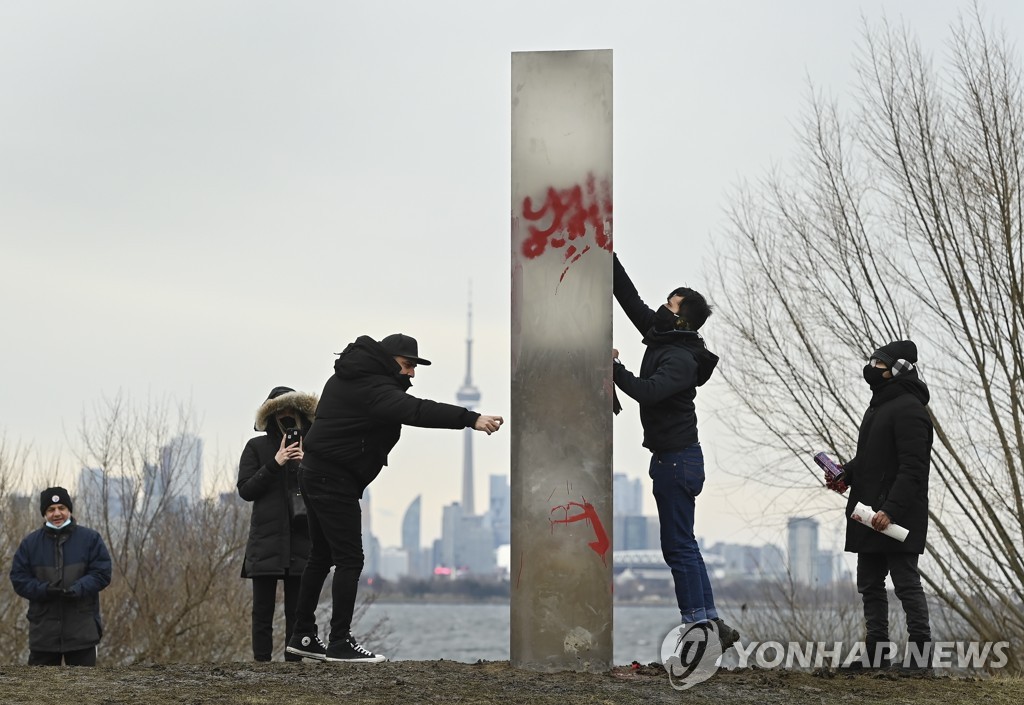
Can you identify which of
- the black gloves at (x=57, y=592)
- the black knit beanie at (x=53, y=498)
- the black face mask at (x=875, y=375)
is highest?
the black face mask at (x=875, y=375)

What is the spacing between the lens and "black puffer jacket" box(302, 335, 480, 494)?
6.51m

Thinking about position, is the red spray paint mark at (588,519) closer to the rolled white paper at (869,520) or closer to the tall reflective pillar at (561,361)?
the tall reflective pillar at (561,361)

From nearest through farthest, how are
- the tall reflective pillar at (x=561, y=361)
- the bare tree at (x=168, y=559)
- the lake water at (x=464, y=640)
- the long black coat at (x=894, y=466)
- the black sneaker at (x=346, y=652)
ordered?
the tall reflective pillar at (x=561, y=361)
the black sneaker at (x=346, y=652)
the long black coat at (x=894, y=466)
the bare tree at (x=168, y=559)
the lake water at (x=464, y=640)

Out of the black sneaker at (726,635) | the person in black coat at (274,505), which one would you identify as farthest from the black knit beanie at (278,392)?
the black sneaker at (726,635)

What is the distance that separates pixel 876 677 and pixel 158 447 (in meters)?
17.0

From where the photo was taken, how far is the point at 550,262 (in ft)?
20.8

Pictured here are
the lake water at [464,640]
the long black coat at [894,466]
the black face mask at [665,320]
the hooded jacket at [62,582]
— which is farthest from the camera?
the lake water at [464,640]

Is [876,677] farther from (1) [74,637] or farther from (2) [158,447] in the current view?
(2) [158,447]

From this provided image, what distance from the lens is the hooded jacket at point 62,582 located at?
7625 millimetres

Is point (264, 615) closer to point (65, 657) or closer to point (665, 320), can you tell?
point (65, 657)

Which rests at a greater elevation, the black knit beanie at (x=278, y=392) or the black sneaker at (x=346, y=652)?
the black knit beanie at (x=278, y=392)

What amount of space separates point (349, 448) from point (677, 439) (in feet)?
5.15

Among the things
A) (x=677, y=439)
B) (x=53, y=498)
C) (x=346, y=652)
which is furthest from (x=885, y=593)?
(x=53, y=498)

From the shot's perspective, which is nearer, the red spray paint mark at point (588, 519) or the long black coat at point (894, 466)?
the red spray paint mark at point (588, 519)
